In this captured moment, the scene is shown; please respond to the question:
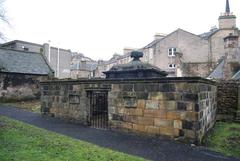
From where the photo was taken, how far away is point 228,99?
42.9 feet

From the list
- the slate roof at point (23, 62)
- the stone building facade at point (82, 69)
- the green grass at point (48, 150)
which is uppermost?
the stone building facade at point (82, 69)

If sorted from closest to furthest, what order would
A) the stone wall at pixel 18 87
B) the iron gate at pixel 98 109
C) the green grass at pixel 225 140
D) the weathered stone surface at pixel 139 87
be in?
the green grass at pixel 225 140
the weathered stone surface at pixel 139 87
the iron gate at pixel 98 109
the stone wall at pixel 18 87

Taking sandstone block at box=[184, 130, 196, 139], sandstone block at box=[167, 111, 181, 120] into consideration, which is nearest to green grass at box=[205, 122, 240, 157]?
sandstone block at box=[184, 130, 196, 139]

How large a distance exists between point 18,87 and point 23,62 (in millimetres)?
→ 3380

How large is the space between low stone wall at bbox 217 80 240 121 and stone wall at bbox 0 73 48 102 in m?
18.4

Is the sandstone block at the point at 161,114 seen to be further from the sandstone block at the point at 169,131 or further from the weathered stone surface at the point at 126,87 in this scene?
the weathered stone surface at the point at 126,87

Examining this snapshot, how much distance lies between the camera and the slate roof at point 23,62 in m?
22.5

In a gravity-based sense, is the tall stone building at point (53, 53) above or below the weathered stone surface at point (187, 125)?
above

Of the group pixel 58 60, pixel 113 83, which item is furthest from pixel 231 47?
pixel 58 60

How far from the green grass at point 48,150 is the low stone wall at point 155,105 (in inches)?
103

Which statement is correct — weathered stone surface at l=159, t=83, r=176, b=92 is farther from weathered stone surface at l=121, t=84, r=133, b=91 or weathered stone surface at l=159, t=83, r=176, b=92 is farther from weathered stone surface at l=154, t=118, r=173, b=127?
weathered stone surface at l=121, t=84, r=133, b=91

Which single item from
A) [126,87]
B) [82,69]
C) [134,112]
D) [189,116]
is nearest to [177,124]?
[189,116]

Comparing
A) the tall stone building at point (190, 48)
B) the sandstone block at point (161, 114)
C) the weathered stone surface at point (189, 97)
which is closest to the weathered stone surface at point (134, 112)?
the sandstone block at point (161, 114)

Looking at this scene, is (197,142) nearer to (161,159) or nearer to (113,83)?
(161,159)
